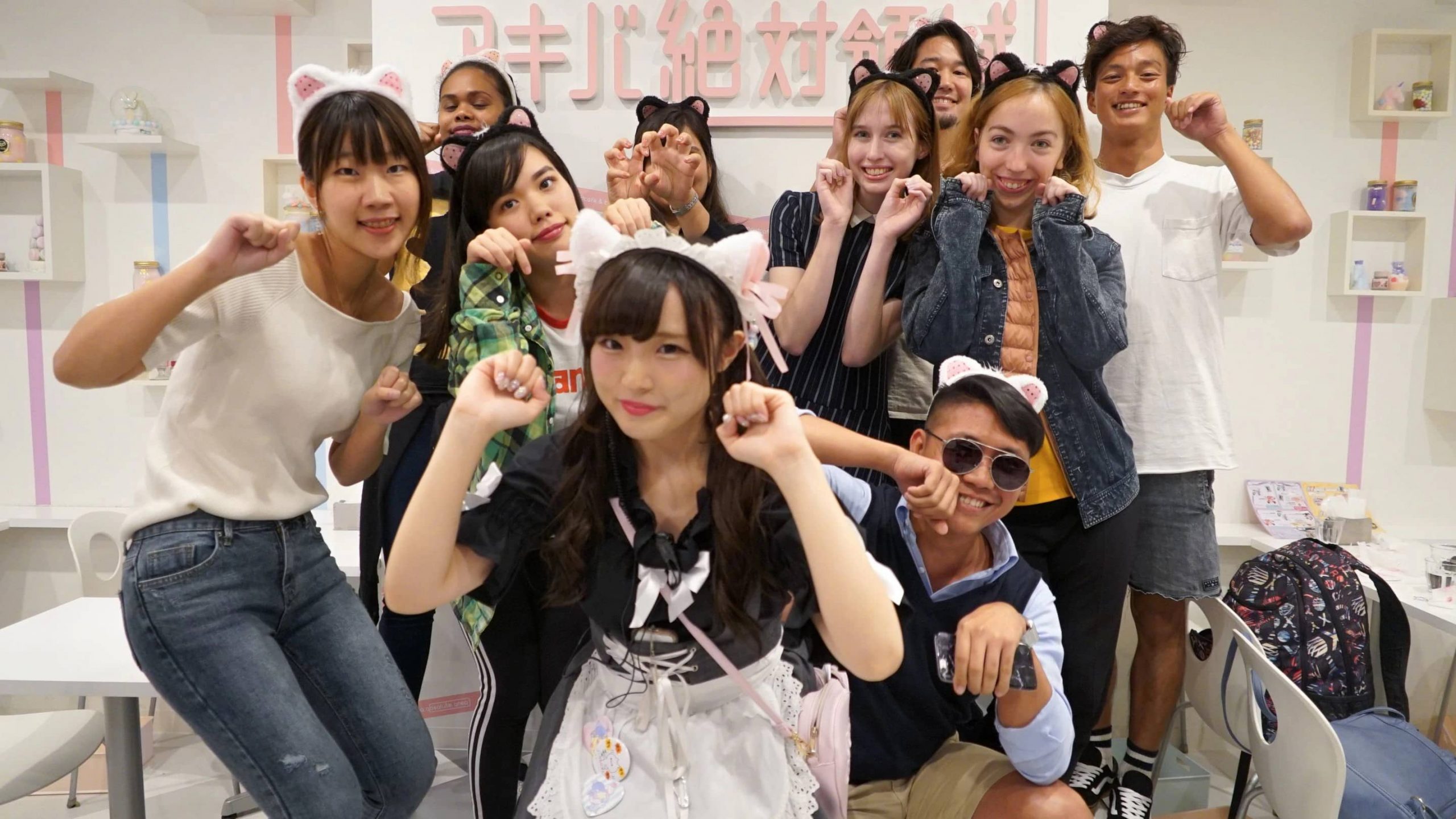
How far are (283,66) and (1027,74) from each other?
10.5 feet

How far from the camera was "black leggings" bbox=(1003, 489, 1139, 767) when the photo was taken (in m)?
2.15

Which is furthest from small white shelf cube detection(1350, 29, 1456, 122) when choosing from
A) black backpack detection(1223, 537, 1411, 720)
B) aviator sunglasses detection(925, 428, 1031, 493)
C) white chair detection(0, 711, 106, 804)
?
white chair detection(0, 711, 106, 804)

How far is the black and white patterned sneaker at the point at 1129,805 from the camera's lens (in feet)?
7.94

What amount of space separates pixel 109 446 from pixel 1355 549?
→ 17.4 feet

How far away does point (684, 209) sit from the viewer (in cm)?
256

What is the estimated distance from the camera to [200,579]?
163cm

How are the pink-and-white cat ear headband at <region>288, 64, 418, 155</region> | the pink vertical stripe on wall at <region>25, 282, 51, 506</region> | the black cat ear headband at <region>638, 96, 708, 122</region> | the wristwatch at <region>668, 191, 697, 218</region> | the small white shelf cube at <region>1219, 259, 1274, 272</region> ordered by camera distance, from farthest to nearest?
the pink vertical stripe on wall at <region>25, 282, 51, 506</region> < the small white shelf cube at <region>1219, 259, 1274, 272</region> < the black cat ear headband at <region>638, 96, 708, 122</region> < the wristwatch at <region>668, 191, 697, 218</region> < the pink-and-white cat ear headband at <region>288, 64, 418, 155</region>

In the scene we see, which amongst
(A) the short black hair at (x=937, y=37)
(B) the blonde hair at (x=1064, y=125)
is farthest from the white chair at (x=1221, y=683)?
(A) the short black hair at (x=937, y=37)

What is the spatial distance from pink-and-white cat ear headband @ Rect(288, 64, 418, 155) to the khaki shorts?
172 centimetres

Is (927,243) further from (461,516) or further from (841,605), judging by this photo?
(461,516)

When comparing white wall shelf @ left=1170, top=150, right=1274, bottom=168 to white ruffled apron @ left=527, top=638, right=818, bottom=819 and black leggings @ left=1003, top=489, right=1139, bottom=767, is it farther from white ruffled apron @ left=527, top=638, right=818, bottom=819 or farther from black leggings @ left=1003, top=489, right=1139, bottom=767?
white ruffled apron @ left=527, top=638, right=818, bottom=819

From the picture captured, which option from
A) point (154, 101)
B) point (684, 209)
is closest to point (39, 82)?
point (154, 101)

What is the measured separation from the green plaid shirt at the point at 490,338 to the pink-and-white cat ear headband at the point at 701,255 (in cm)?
39

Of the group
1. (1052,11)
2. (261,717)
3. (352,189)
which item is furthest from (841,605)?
(1052,11)
